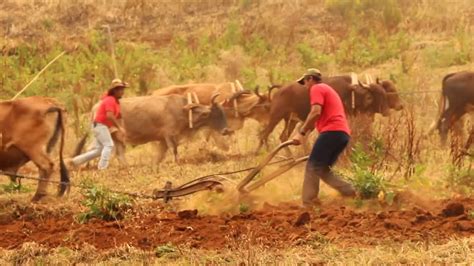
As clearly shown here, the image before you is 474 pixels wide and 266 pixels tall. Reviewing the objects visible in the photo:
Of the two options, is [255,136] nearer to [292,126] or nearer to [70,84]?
[292,126]

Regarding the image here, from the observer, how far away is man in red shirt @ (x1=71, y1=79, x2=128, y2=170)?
17.4 meters

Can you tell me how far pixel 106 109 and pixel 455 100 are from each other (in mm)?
7189

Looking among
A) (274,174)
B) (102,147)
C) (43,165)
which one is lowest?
(102,147)

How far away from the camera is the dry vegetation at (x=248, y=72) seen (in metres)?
9.52

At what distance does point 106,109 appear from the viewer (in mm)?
17391

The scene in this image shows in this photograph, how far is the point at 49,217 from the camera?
1234cm

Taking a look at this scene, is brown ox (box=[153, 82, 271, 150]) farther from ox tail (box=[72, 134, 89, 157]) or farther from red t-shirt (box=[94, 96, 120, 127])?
red t-shirt (box=[94, 96, 120, 127])

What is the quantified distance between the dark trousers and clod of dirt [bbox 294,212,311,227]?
1.21 meters

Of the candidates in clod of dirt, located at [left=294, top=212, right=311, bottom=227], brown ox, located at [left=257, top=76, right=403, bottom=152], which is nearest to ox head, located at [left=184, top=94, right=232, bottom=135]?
brown ox, located at [left=257, top=76, right=403, bottom=152]

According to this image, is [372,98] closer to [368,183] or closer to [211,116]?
[211,116]

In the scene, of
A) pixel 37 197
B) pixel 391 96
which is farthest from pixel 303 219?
pixel 391 96

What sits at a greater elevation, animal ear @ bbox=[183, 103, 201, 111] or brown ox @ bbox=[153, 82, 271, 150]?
animal ear @ bbox=[183, 103, 201, 111]

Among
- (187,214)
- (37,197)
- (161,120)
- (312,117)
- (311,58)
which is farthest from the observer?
(311,58)

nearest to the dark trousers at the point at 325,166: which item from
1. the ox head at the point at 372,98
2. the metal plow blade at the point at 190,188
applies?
the metal plow blade at the point at 190,188
